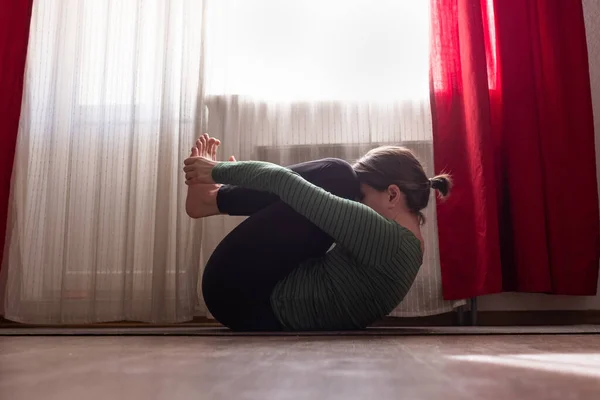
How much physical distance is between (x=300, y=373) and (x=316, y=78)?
1533mm

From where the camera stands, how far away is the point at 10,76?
1874 mm

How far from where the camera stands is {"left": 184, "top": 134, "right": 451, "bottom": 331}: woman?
1018 millimetres

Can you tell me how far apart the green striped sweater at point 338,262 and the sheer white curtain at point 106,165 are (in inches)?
28.0

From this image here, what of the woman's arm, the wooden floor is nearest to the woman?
the woman's arm

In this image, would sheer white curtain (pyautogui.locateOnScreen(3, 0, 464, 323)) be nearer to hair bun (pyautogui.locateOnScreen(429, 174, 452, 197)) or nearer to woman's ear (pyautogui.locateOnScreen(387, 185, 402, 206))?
hair bun (pyautogui.locateOnScreen(429, 174, 452, 197))

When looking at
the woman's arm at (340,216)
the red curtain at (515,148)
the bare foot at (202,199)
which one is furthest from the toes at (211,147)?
the red curtain at (515,148)

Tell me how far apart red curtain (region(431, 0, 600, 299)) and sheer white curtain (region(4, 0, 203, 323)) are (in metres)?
0.85

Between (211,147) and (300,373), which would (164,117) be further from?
(300,373)

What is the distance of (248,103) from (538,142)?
0.97 m

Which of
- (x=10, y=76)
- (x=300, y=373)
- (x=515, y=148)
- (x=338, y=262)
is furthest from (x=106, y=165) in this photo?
(x=300, y=373)

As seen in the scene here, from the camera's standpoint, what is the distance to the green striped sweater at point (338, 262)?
3.28 ft

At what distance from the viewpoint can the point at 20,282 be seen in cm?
178

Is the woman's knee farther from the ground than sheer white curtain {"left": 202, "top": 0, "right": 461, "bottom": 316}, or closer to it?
closer to it

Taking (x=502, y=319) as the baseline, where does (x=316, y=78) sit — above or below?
above
